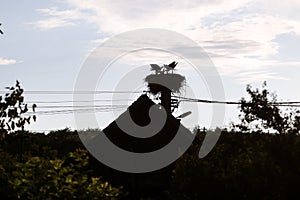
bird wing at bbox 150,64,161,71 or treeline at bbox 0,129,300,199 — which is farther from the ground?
bird wing at bbox 150,64,161,71

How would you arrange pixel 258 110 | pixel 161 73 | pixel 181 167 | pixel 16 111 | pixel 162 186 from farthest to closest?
pixel 161 73 → pixel 258 110 → pixel 162 186 → pixel 181 167 → pixel 16 111

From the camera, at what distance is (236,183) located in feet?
50.5

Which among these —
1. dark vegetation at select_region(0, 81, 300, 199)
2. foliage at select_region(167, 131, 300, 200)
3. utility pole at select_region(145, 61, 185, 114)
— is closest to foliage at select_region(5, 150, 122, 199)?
dark vegetation at select_region(0, 81, 300, 199)

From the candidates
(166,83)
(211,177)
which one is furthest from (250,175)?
(166,83)

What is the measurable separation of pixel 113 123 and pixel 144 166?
340cm

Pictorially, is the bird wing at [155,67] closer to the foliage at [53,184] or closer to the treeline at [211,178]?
the treeline at [211,178]

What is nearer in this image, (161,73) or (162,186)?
(162,186)

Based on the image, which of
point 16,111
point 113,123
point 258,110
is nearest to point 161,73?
point 258,110

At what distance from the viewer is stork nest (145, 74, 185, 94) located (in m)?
44.8

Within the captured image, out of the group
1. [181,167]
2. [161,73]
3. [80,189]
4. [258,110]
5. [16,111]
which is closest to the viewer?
[16,111]

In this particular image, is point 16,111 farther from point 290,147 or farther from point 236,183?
point 290,147

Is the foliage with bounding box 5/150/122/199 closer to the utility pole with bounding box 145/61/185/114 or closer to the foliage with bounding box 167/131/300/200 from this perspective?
the foliage with bounding box 167/131/300/200

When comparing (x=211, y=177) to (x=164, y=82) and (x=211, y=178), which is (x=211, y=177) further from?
(x=164, y=82)

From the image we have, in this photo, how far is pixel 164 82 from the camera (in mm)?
46781
